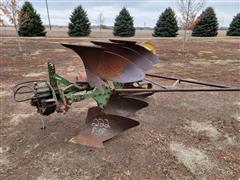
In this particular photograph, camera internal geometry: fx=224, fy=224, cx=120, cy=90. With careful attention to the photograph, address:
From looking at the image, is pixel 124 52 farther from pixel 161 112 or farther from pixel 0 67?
pixel 0 67

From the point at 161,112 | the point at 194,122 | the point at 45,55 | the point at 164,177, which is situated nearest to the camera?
the point at 164,177

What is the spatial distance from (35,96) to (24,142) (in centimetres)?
89

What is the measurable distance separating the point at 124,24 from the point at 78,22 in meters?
4.67

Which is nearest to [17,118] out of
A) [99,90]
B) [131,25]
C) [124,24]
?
[99,90]

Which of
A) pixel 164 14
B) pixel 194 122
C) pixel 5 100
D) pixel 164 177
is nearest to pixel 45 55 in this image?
pixel 5 100

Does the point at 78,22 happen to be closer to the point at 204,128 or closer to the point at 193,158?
the point at 204,128

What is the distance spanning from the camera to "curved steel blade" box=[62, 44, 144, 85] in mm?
2697

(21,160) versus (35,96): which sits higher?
(35,96)

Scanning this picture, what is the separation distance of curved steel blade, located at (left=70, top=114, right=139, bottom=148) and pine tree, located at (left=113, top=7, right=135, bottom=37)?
21.1 meters

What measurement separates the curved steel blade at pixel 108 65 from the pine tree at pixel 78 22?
20.3 metres

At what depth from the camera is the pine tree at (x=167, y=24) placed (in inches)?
859

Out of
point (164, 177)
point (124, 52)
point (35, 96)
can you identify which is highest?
point (124, 52)

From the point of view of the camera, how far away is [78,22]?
22156mm

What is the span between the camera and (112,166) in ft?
9.16
